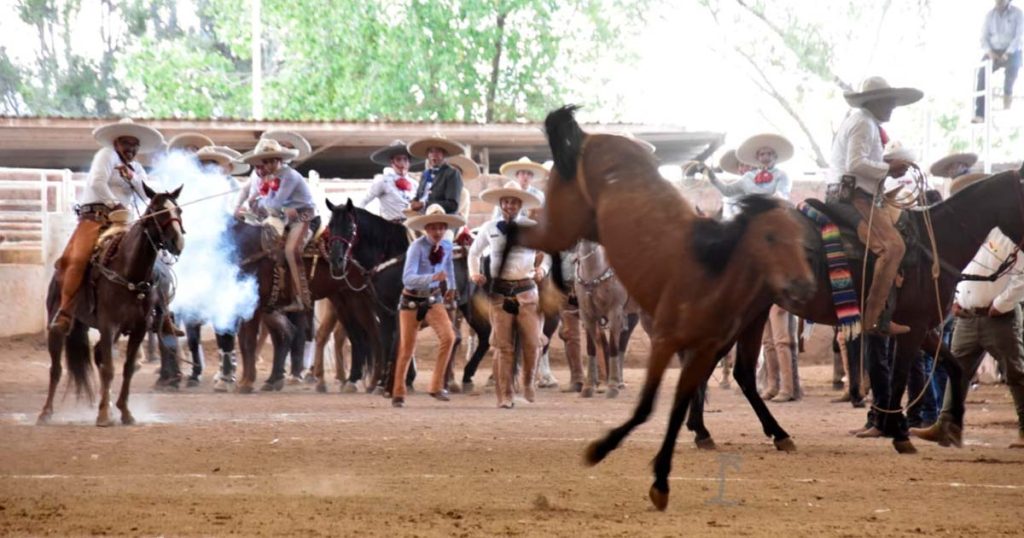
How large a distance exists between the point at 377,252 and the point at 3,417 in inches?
199

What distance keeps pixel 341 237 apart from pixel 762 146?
5.24 metres

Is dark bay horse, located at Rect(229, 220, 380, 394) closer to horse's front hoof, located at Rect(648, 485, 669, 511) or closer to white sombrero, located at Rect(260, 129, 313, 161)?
white sombrero, located at Rect(260, 129, 313, 161)

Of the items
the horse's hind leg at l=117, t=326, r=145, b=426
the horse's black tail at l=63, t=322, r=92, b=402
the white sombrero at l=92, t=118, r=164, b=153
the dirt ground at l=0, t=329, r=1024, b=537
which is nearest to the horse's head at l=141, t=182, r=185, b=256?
the horse's hind leg at l=117, t=326, r=145, b=426

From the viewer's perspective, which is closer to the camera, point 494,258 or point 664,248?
point 664,248

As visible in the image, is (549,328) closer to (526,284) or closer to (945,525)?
(526,284)

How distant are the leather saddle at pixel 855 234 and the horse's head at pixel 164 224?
566cm

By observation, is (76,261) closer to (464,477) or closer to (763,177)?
(464,477)

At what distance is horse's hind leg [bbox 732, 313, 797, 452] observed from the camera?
36.4 feet

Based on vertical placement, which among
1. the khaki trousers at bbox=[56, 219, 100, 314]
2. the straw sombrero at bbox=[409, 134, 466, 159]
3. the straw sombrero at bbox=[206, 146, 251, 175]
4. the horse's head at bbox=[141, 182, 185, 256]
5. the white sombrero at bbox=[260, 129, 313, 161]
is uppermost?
the white sombrero at bbox=[260, 129, 313, 161]

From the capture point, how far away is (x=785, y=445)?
36.3ft

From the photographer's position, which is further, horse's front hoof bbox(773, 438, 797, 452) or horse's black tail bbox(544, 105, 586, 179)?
horse's front hoof bbox(773, 438, 797, 452)

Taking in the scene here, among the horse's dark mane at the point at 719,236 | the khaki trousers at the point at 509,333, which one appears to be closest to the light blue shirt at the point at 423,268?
the khaki trousers at the point at 509,333

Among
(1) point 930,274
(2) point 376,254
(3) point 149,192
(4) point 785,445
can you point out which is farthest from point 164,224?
(1) point 930,274

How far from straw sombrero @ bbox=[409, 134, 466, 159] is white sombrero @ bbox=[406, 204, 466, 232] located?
1.66m
